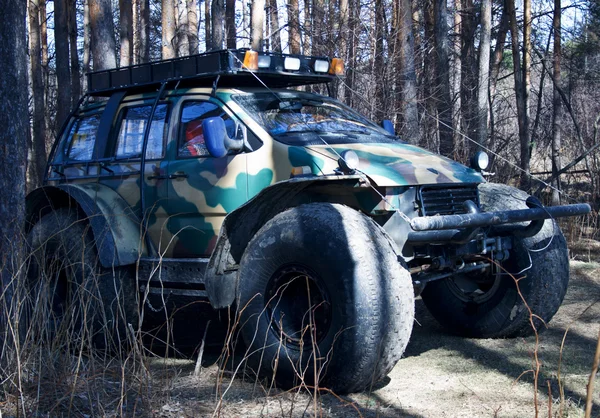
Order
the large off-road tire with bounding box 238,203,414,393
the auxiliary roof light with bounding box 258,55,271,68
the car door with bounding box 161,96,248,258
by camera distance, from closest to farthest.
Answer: the large off-road tire with bounding box 238,203,414,393 → the car door with bounding box 161,96,248,258 → the auxiliary roof light with bounding box 258,55,271,68

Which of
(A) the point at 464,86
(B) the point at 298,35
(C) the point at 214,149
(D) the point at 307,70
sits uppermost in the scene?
(B) the point at 298,35

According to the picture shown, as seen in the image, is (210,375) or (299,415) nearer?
(299,415)

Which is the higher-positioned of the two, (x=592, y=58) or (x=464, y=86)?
(x=592, y=58)

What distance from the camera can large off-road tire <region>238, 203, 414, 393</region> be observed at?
423 cm

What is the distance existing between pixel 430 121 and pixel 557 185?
9.57 ft

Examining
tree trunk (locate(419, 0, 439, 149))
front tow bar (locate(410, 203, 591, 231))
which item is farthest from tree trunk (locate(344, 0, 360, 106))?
front tow bar (locate(410, 203, 591, 231))

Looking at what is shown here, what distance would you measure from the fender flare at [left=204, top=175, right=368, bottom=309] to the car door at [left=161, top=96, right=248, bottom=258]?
0.18 metres

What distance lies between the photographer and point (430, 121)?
42.0 feet

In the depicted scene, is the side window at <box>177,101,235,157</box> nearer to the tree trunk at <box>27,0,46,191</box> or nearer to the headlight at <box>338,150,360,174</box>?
the headlight at <box>338,150,360,174</box>

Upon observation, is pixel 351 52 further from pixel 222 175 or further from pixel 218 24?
pixel 222 175

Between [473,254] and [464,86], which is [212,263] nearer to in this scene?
[473,254]

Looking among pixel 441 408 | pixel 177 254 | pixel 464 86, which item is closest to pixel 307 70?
pixel 177 254

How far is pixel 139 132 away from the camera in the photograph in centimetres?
608

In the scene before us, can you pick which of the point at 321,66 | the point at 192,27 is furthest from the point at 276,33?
the point at 321,66
